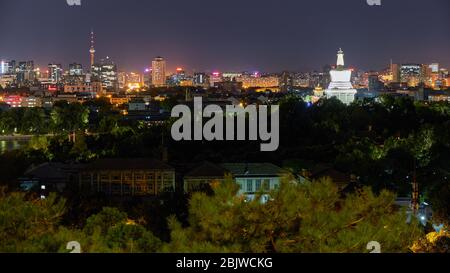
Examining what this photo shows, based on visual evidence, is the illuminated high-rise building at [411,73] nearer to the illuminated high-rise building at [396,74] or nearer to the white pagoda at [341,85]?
the illuminated high-rise building at [396,74]

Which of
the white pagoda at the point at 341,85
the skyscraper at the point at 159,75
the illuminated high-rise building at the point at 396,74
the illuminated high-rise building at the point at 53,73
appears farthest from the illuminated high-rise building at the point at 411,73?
the illuminated high-rise building at the point at 53,73

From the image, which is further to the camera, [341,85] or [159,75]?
[159,75]

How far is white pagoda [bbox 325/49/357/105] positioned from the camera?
22.0m

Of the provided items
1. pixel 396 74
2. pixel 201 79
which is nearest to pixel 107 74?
pixel 201 79

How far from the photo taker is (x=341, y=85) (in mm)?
22422

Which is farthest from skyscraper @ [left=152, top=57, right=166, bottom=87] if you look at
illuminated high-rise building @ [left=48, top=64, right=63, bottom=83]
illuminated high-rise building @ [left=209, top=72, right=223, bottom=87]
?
illuminated high-rise building @ [left=48, top=64, right=63, bottom=83]

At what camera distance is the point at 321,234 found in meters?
2.27

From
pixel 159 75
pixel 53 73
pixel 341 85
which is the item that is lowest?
pixel 341 85

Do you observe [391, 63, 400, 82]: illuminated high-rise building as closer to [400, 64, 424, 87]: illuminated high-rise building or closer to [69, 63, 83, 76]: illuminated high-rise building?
[400, 64, 424, 87]: illuminated high-rise building

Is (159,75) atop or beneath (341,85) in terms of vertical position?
atop

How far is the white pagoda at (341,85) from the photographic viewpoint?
22047mm

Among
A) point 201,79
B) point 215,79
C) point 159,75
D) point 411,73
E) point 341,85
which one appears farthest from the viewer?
point 411,73

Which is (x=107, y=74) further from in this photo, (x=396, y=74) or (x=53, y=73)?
(x=396, y=74)
